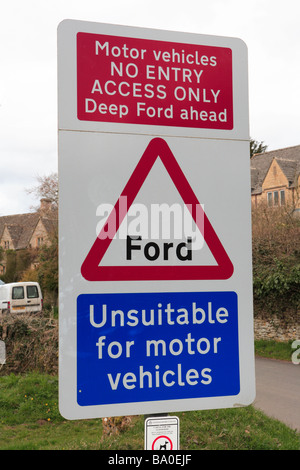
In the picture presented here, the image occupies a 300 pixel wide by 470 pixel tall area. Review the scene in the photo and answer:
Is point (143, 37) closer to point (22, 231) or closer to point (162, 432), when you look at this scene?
point (162, 432)

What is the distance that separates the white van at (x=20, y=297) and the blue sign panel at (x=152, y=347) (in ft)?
76.9

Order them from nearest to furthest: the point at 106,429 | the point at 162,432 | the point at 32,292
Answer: the point at 162,432, the point at 106,429, the point at 32,292

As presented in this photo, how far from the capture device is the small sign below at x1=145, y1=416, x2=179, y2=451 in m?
1.60

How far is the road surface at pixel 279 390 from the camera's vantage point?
8.76 metres

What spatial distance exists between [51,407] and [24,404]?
0.51 meters

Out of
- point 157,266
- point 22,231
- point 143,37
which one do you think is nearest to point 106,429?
point 157,266

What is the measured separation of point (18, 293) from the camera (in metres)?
24.7

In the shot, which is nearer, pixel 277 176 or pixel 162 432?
pixel 162 432

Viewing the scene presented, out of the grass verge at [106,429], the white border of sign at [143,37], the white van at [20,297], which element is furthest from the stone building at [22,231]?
the white border of sign at [143,37]

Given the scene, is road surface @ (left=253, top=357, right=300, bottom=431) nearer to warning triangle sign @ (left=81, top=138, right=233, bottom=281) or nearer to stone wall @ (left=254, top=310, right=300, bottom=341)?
stone wall @ (left=254, top=310, right=300, bottom=341)

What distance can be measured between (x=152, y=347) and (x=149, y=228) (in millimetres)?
394

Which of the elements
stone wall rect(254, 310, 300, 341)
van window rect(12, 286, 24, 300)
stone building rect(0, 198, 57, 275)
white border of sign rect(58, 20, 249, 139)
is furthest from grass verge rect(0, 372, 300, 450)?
stone building rect(0, 198, 57, 275)
